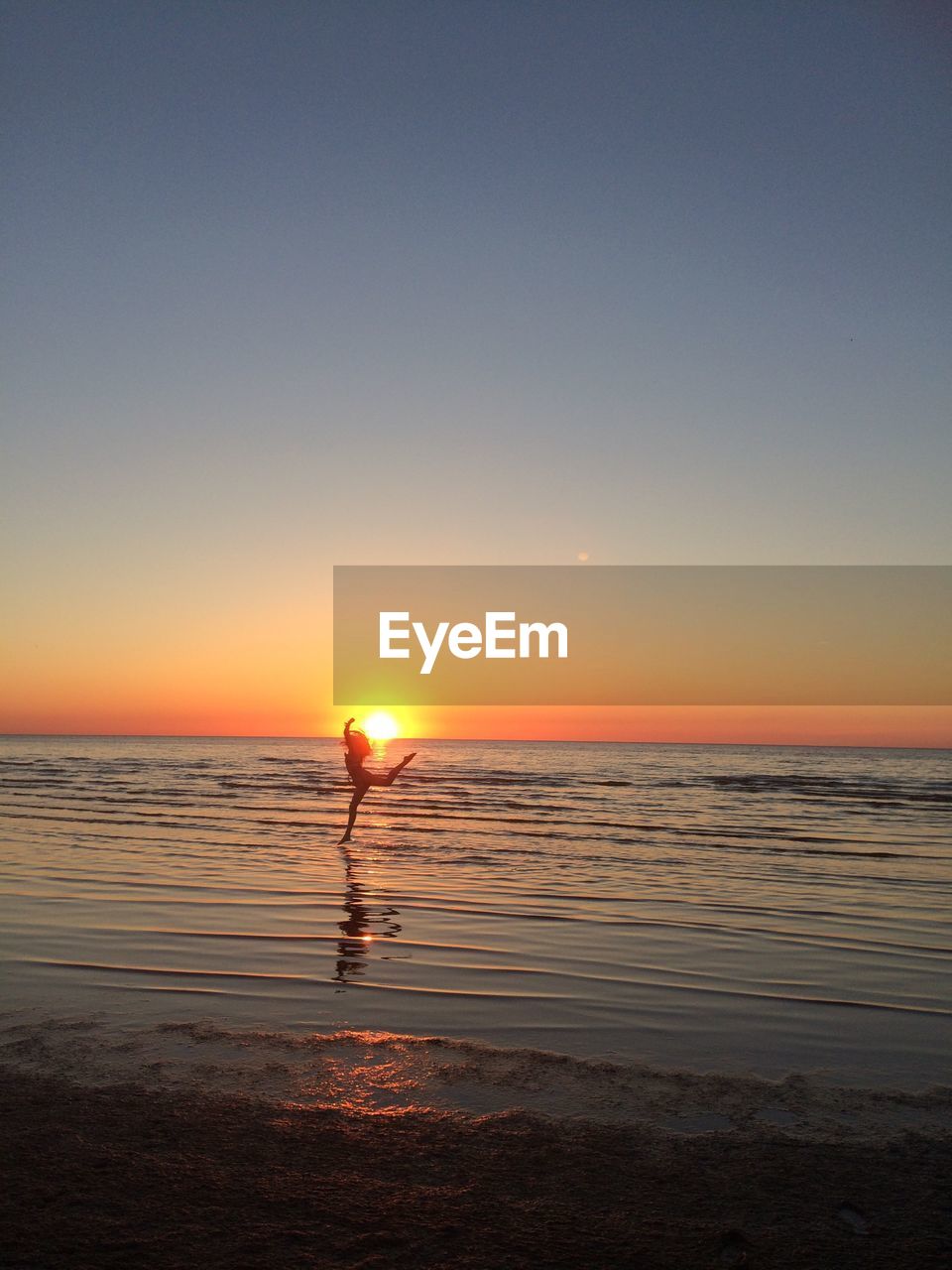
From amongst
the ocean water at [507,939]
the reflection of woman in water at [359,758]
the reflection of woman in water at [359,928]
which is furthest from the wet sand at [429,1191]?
the reflection of woman in water at [359,758]

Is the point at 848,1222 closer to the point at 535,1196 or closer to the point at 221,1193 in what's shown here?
the point at 535,1196

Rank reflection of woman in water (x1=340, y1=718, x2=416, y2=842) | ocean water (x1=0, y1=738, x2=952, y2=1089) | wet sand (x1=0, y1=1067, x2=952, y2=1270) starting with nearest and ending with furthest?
1. wet sand (x1=0, y1=1067, x2=952, y2=1270)
2. ocean water (x1=0, y1=738, x2=952, y2=1089)
3. reflection of woman in water (x1=340, y1=718, x2=416, y2=842)

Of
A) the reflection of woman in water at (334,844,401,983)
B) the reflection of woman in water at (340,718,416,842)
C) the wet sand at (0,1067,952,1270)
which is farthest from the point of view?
the reflection of woman in water at (340,718,416,842)

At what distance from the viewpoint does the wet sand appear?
147 inches

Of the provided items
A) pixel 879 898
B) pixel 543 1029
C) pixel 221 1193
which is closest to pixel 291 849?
pixel 879 898

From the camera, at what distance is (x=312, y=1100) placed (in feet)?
17.5

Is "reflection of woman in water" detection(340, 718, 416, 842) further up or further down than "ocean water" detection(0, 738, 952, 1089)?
further up

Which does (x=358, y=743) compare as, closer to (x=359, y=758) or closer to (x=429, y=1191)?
(x=359, y=758)

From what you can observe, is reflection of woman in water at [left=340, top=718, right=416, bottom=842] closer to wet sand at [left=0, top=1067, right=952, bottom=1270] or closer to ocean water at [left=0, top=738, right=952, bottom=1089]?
ocean water at [left=0, top=738, right=952, bottom=1089]

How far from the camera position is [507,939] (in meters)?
10.6

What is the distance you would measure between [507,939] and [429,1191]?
21.1ft

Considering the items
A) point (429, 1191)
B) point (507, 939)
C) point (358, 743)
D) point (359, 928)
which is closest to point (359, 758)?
point (358, 743)

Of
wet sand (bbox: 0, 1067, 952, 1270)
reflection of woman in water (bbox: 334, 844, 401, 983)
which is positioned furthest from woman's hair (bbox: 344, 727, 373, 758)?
wet sand (bbox: 0, 1067, 952, 1270)

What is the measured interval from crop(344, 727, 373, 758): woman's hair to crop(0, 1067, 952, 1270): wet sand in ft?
42.9
